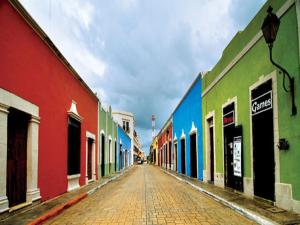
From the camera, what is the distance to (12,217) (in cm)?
725

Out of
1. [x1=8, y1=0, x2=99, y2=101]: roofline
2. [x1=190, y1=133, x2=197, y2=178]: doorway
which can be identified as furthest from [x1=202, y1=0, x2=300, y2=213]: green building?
[x1=190, y1=133, x2=197, y2=178]: doorway

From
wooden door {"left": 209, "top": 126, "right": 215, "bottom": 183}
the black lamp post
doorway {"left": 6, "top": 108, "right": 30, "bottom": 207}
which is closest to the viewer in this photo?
the black lamp post

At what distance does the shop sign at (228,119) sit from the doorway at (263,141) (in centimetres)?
217

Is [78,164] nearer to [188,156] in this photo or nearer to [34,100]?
[34,100]

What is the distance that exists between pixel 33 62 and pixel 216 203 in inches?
253

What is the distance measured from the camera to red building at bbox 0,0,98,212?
7.34 m

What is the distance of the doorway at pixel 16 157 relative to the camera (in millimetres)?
7812

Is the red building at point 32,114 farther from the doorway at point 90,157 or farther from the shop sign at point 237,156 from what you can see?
the shop sign at point 237,156

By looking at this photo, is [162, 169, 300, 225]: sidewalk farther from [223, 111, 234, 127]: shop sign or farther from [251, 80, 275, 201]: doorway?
[223, 111, 234, 127]: shop sign

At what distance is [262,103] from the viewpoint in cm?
907

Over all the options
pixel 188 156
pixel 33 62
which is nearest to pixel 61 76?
pixel 33 62

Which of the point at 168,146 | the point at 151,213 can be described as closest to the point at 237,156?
the point at 151,213

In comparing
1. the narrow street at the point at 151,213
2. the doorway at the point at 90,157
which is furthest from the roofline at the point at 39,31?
the doorway at the point at 90,157

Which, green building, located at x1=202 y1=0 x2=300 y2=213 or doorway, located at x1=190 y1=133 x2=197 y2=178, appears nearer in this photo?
green building, located at x1=202 y1=0 x2=300 y2=213
